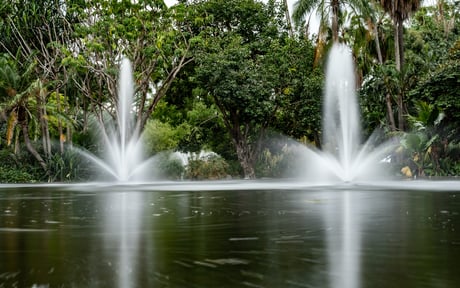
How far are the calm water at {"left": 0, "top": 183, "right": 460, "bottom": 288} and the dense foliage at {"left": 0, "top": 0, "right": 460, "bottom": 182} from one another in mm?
19758

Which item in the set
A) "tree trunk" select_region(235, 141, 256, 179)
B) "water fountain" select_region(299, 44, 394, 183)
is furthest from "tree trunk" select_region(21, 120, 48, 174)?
"water fountain" select_region(299, 44, 394, 183)

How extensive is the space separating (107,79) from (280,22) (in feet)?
36.7

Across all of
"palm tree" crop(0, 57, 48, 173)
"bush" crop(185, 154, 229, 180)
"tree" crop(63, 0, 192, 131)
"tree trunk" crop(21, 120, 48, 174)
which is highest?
"tree" crop(63, 0, 192, 131)

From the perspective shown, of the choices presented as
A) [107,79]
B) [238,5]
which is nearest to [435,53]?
[238,5]

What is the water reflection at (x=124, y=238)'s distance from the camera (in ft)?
15.7

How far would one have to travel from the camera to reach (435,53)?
4122 centimetres

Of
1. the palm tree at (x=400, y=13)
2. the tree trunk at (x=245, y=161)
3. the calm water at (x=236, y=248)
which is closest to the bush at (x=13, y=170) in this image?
the tree trunk at (x=245, y=161)

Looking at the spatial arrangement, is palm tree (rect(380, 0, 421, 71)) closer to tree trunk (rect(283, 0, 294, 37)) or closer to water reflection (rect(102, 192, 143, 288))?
tree trunk (rect(283, 0, 294, 37))

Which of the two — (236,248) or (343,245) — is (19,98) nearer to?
(236,248)

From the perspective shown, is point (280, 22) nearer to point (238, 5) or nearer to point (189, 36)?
point (238, 5)

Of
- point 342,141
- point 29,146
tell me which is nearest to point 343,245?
point 342,141

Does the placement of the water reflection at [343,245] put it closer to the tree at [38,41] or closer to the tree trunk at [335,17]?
the tree trunk at [335,17]

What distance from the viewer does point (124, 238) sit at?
276 inches

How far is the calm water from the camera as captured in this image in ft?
14.8
